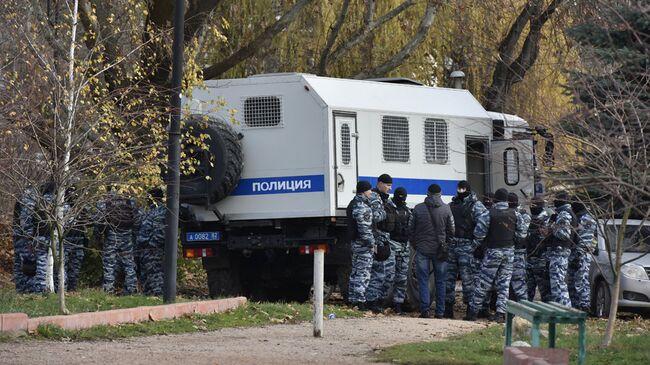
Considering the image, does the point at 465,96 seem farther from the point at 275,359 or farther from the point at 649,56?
the point at 275,359

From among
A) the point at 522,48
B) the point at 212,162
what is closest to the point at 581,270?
the point at 212,162

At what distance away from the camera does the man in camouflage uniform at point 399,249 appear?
20203 mm

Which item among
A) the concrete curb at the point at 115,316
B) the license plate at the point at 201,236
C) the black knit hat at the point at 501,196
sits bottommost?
the concrete curb at the point at 115,316

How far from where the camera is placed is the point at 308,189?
65.0ft

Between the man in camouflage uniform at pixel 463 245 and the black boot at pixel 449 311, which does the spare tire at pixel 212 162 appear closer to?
the man in camouflage uniform at pixel 463 245

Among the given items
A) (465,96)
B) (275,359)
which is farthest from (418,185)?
(275,359)

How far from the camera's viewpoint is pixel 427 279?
20.0 metres

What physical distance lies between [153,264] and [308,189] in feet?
11.3

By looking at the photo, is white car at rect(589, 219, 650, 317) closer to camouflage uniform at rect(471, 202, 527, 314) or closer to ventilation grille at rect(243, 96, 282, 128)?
camouflage uniform at rect(471, 202, 527, 314)

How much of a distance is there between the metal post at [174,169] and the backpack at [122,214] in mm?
2338

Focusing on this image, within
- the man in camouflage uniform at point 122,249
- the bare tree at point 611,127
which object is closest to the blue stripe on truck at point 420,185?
the man in camouflage uniform at point 122,249

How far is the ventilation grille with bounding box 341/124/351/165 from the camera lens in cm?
1989

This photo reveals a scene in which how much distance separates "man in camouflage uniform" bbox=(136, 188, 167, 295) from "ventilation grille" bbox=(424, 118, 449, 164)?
4346mm

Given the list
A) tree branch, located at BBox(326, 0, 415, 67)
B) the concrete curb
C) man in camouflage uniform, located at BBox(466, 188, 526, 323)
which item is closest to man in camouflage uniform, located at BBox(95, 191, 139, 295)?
the concrete curb
